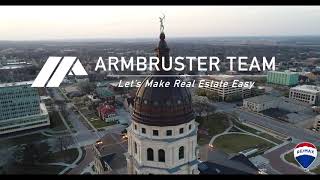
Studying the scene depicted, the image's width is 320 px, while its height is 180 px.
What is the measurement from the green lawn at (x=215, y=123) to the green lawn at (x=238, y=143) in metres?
1.81

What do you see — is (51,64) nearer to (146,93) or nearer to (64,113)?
(64,113)

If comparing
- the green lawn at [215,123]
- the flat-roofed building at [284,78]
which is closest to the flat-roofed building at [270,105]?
the green lawn at [215,123]

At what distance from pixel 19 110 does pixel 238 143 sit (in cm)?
2785

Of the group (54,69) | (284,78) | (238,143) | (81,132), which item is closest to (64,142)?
(81,132)

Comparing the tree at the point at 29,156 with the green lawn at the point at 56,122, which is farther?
the green lawn at the point at 56,122

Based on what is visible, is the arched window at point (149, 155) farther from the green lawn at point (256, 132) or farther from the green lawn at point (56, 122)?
the green lawn at point (56, 122)

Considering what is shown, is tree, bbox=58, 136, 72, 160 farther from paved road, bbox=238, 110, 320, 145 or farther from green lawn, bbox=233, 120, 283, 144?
paved road, bbox=238, 110, 320, 145

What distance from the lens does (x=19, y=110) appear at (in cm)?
3747

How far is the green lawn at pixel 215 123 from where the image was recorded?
35528 millimetres

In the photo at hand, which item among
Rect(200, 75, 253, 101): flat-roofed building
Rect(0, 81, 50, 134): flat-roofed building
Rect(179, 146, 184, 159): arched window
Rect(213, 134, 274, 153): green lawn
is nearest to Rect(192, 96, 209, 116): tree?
Rect(213, 134, 274, 153): green lawn

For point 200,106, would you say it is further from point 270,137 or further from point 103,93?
point 103,93

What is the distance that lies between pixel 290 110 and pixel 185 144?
36749 millimetres

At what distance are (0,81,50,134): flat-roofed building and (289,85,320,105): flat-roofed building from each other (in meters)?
41.3

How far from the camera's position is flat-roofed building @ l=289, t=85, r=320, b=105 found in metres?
48.6
